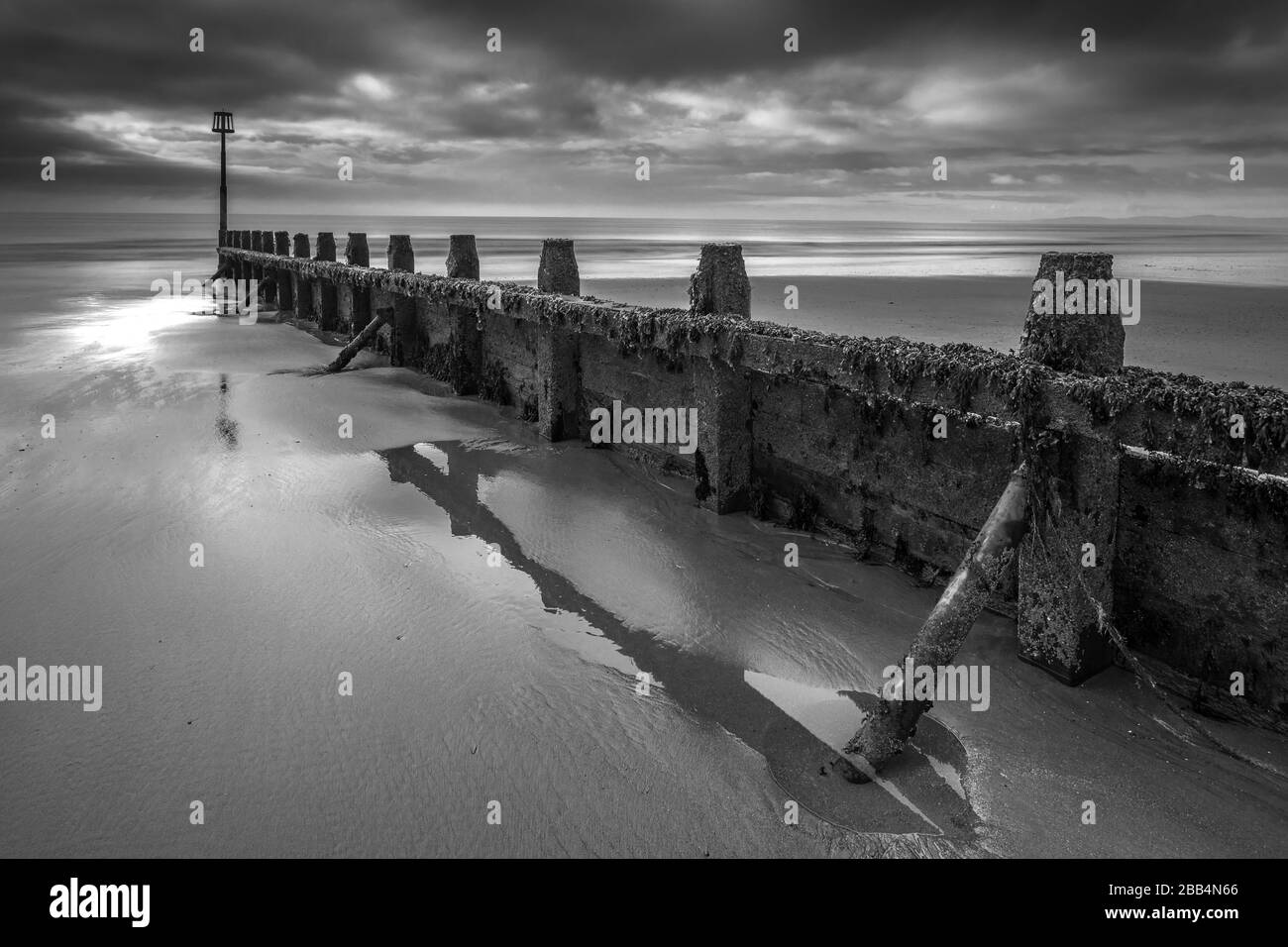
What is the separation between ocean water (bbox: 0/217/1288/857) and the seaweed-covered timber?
0.32 meters

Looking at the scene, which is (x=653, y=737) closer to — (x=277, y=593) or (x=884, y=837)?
(x=884, y=837)

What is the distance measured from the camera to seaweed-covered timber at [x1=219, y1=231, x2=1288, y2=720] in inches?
144

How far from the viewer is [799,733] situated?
3.88 metres

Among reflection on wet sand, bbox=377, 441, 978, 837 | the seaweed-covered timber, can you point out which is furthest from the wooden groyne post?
reflection on wet sand, bbox=377, 441, 978, 837

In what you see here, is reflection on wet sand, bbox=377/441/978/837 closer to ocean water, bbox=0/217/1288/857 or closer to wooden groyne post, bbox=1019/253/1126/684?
ocean water, bbox=0/217/1288/857

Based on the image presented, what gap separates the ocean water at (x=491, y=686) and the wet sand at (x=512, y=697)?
17 millimetres

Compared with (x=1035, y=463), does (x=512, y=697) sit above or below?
below

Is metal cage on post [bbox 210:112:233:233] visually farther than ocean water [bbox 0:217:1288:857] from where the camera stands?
Yes

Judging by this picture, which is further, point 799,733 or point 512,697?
point 512,697

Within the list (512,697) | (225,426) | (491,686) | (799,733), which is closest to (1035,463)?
(799,733)

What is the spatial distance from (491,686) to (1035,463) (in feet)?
9.64

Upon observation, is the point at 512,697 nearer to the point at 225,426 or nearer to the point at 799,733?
the point at 799,733

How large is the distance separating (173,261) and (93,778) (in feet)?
188
